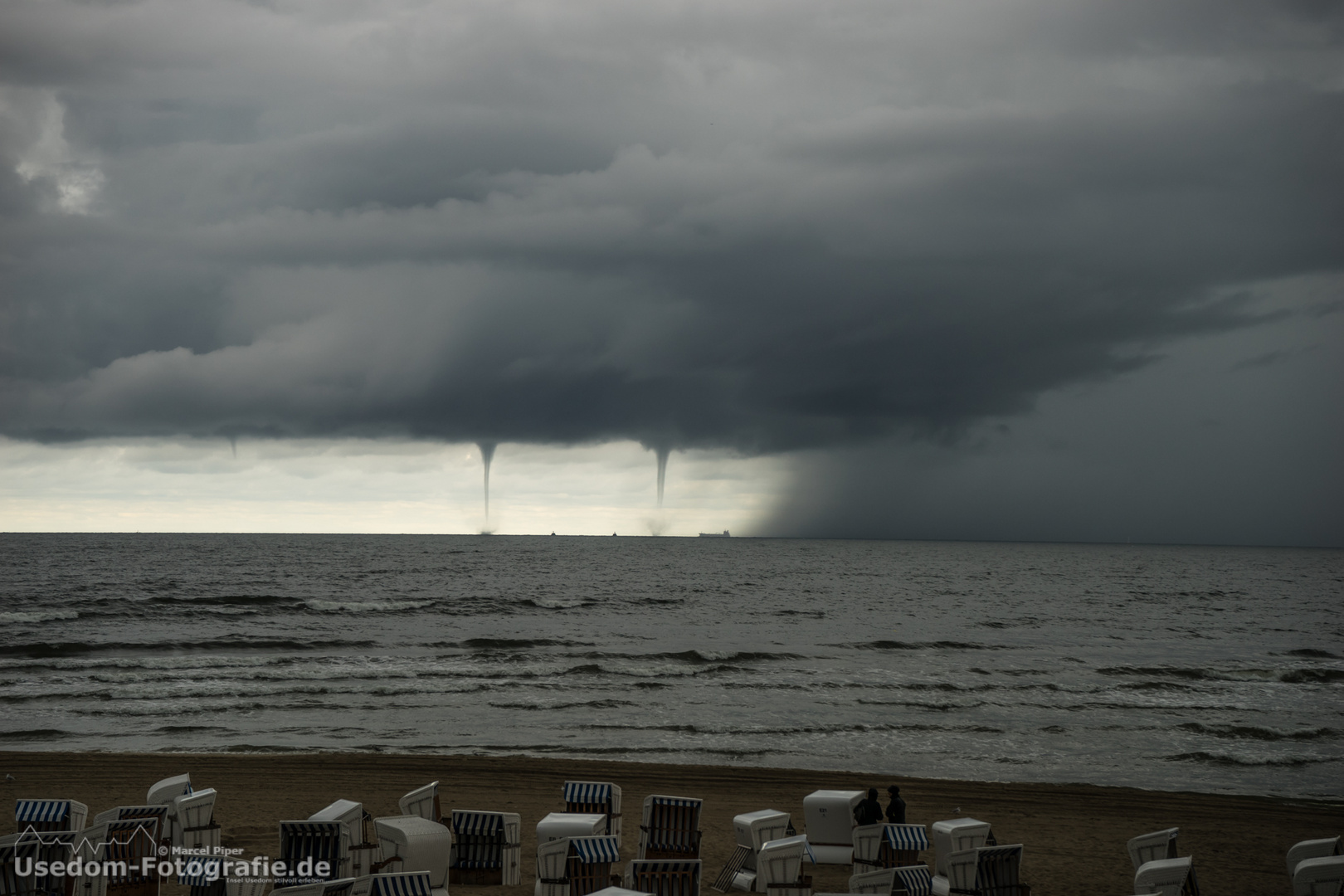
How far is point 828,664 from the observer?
42938 millimetres

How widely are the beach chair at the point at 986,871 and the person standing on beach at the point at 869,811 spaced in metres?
2.85

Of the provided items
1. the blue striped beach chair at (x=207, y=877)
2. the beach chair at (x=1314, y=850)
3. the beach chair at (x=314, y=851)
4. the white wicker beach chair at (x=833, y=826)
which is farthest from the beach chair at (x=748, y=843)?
the beach chair at (x=1314, y=850)

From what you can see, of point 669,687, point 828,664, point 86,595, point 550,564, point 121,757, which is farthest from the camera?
point 550,564

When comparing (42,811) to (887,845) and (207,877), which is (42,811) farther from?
(887,845)

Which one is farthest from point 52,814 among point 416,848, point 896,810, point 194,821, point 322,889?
point 896,810

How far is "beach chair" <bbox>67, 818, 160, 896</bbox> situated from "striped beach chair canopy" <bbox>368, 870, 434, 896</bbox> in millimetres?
4067

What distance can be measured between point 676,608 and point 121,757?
54.9 m

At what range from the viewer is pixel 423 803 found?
14758mm

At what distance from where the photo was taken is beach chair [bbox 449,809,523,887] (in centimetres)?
1358

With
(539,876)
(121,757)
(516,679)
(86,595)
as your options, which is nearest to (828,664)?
(516,679)

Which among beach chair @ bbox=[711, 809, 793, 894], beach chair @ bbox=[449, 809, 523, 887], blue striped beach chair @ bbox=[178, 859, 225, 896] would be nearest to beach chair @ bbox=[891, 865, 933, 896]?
beach chair @ bbox=[711, 809, 793, 894]

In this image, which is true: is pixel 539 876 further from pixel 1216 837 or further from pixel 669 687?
pixel 669 687

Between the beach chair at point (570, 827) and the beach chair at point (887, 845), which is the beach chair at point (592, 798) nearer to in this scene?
the beach chair at point (570, 827)

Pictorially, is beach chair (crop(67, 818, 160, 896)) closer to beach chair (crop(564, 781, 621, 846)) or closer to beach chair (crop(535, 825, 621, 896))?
beach chair (crop(535, 825, 621, 896))
